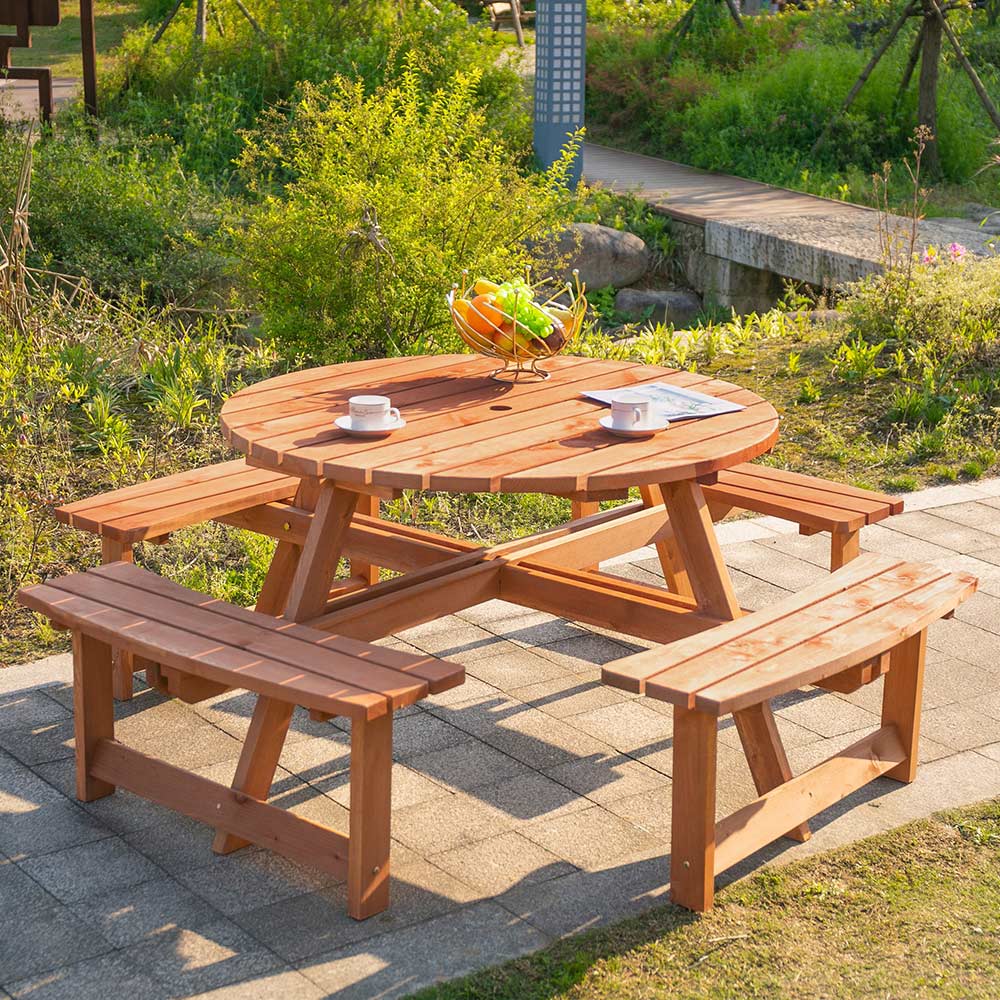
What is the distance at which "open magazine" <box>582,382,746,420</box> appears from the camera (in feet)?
11.9

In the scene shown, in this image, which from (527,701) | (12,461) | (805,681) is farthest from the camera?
(12,461)

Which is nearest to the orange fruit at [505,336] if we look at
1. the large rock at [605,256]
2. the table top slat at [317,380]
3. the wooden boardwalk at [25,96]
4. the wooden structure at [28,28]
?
the table top slat at [317,380]

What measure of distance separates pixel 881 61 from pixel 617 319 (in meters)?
5.21

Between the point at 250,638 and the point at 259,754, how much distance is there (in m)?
0.27

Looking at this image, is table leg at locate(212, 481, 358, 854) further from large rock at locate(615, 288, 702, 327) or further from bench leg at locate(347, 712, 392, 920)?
large rock at locate(615, 288, 702, 327)

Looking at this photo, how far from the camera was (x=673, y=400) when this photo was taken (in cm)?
374

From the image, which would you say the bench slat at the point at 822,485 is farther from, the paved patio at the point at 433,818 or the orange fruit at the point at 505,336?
the orange fruit at the point at 505,336

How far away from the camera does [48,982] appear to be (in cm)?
266

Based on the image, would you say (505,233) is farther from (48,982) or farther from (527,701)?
(48,982)

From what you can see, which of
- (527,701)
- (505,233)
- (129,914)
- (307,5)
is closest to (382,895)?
(129,914)

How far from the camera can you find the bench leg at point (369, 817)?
2.83 m

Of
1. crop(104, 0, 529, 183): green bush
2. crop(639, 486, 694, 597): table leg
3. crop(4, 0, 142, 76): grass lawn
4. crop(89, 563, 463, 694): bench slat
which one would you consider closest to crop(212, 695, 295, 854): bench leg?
crop(89, 563, 463, 694): bench slat

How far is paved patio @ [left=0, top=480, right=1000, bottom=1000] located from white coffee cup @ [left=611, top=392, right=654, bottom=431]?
→ 2.79 feet

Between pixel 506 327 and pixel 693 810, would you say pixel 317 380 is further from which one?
pixel 693 810
